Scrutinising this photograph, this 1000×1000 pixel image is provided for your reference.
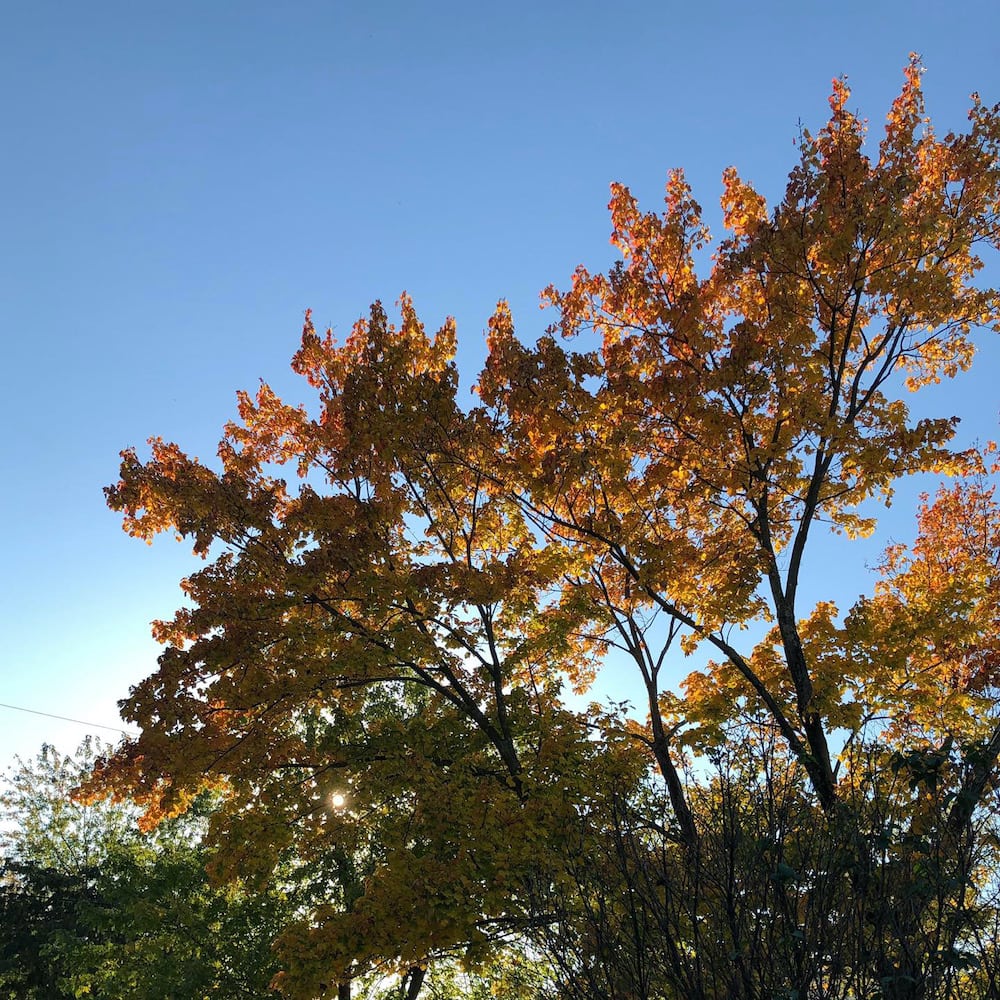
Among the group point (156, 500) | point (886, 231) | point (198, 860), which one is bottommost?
point (198, 860)

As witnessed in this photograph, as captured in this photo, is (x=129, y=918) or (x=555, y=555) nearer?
(x=555, y=555)

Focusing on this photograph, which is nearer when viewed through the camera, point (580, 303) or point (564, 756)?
point (564, 756)

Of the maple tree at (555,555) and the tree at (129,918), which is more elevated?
the maple tree at (555,555)

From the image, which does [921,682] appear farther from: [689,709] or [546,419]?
[546,419]

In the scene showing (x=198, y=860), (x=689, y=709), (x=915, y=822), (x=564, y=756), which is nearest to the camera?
(x=915, y=822)

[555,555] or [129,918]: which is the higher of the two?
[555,555]

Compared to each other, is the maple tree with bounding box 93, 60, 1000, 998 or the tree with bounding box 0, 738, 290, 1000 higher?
the maple tree with bounding box 93, 60, 1000, 998

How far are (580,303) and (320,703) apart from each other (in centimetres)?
636

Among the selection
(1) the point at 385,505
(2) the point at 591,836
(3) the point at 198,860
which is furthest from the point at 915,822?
(3) the point at 198,860

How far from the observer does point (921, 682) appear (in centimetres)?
809

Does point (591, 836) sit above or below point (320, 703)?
below

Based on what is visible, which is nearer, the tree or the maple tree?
the maple tree

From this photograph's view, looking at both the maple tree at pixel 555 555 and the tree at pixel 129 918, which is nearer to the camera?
the maple tree at pixel 555 555

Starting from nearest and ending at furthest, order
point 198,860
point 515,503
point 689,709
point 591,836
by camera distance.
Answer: point 591,836 → point 689,709 → point 515,503 → point 198,860
